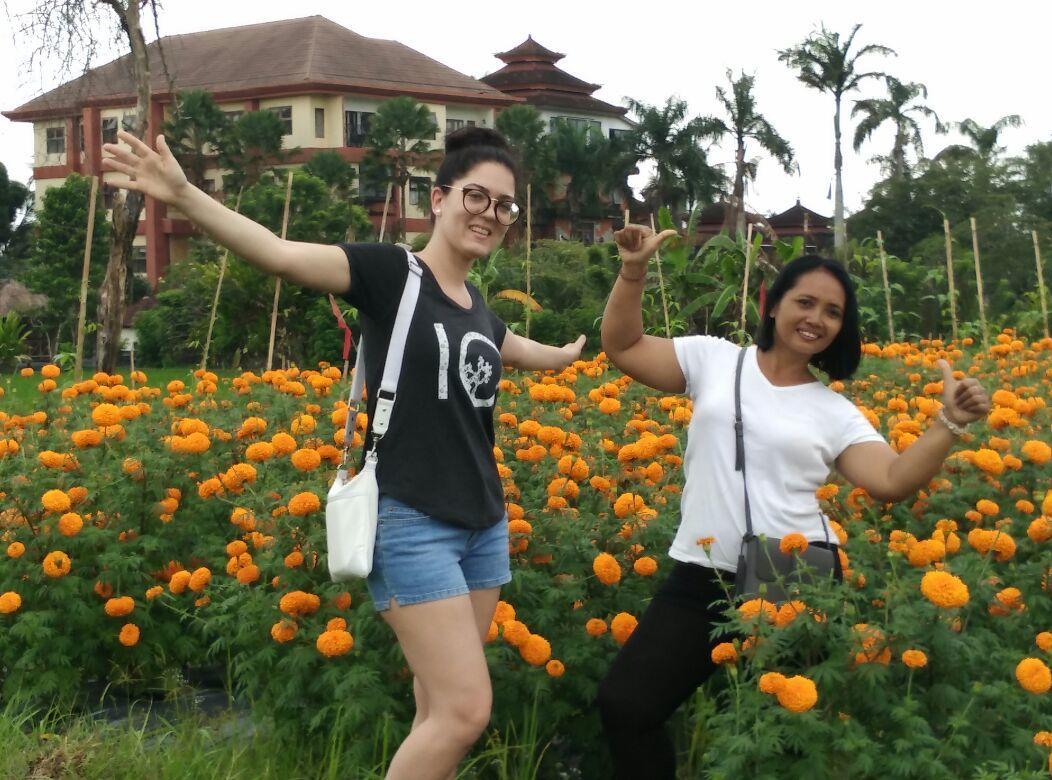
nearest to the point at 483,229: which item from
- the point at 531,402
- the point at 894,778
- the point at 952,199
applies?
the point at 894,778

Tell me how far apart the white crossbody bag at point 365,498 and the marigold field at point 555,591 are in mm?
361

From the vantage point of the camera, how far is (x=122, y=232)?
1809 centimetres

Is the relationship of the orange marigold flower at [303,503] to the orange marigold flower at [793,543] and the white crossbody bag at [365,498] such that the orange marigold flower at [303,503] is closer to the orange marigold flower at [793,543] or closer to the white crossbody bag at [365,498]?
the white crossbody bag at [365,498]

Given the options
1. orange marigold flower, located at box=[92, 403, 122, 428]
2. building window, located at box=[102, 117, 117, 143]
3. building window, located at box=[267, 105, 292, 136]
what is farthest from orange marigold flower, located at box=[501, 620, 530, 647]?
building window, located at box=[102, 117, 117, 143]

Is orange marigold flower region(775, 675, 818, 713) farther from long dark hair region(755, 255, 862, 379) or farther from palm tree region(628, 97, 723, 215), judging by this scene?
palm tree region(628, 97, 723, 215)

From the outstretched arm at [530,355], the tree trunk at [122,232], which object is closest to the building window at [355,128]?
the tree trunk at [122,232]

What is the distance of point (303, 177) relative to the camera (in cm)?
3147

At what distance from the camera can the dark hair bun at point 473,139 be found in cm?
321

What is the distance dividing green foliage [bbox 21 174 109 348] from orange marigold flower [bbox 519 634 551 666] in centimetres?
3533

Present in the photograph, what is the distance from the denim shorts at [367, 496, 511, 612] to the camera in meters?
2.90

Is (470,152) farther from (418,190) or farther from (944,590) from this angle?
(418,190)

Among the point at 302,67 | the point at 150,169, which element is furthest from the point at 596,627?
the point at 302,67

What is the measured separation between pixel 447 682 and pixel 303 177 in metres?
29.5

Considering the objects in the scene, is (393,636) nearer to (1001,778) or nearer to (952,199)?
(1001,778)
